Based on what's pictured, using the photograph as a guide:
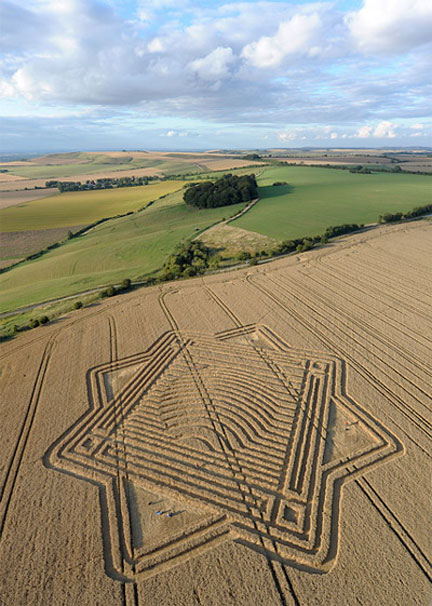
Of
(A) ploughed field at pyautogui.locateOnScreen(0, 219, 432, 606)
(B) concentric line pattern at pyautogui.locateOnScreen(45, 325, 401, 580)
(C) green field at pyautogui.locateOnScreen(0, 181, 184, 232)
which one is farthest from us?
(C) green field at pyautogui.locateOnScreen(0, 181, 184, 232)

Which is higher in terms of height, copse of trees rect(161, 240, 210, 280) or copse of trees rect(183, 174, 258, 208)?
copse of trees rect(183, 174, 258, 208)

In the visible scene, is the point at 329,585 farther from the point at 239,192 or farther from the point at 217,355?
the point at 239,192

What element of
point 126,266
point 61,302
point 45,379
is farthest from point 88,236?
point 45,379

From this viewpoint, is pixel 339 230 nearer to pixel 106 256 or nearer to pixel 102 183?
pixel 106 256

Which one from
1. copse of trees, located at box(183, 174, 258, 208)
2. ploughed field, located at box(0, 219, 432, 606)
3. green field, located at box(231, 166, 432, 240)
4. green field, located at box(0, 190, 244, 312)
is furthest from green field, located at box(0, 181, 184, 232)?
ploughed field, located at box(0, 219, 432, 606)

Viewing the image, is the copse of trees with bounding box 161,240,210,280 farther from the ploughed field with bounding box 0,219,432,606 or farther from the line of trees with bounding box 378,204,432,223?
Answer: the line of trees with bounding box 378,204,432,223

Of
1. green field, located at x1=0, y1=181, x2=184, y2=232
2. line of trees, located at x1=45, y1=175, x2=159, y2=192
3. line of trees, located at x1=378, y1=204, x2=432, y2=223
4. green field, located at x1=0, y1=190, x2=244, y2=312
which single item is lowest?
green field, located at x1=0, y1=190, x2=244, y2=312

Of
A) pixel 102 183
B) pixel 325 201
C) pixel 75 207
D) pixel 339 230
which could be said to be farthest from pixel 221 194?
pixel 102 183
